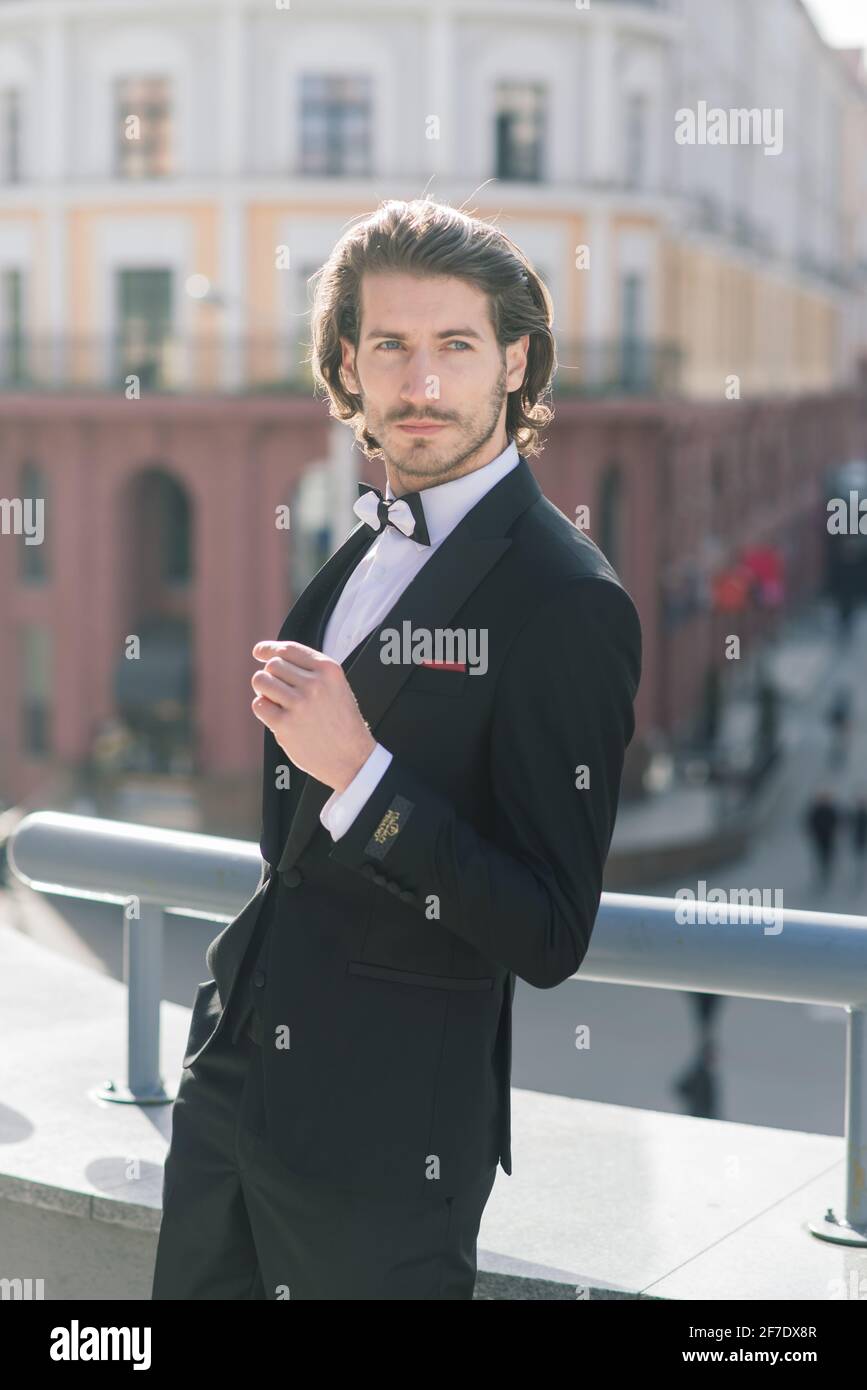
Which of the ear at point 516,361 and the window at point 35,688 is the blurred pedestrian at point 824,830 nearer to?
the window at point 35,688

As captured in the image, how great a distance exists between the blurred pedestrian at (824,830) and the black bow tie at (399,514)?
24736 mm

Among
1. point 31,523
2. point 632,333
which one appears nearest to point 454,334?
point 31,523

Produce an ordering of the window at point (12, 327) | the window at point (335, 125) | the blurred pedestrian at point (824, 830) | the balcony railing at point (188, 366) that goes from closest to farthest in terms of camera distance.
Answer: the blurred pedestrian at point (824, 830), the window at point (335, 125), the balcony railing at point (188, 366), the window at point (12, 327)

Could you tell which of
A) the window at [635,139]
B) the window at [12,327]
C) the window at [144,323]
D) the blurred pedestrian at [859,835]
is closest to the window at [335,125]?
the window at [144,323]

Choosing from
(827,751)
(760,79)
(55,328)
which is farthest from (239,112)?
(760,79)

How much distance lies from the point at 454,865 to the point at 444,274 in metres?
0.81

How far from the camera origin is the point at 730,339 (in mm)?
45656

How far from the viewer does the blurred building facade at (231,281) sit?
101ft

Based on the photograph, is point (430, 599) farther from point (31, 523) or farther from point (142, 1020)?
point (31, 523)

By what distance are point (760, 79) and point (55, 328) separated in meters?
22.2

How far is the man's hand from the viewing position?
8.31 ft

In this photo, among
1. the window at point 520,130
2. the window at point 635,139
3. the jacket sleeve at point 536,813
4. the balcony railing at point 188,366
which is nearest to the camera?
the jacket sleeve at point 536,813

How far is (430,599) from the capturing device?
270 centimetres

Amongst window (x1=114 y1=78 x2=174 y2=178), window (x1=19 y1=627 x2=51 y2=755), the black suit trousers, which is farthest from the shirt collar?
window (x1=19 y1=627 x2=51 y2=755)
